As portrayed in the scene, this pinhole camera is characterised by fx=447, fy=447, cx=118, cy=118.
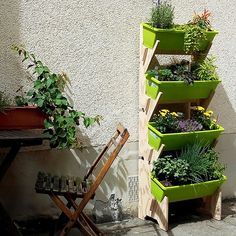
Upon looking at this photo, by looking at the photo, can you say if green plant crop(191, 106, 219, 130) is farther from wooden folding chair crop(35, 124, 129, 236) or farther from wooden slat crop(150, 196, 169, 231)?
wooden folding chair crop(35, 124, 129, 236)

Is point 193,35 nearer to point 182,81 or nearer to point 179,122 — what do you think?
point 182,81

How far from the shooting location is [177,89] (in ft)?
14.4

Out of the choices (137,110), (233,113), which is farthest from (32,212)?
(233,113)

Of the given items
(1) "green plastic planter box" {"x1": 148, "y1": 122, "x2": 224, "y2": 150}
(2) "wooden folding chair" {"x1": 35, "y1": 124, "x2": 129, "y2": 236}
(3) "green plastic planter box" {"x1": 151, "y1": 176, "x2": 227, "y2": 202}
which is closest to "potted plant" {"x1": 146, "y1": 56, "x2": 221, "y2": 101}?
(1) "green plastic planter box" {"x1": 148, "y1": 122, "x2": 224, "y2": 150}

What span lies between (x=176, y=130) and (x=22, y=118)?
156cm

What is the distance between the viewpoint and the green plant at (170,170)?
4.34 m

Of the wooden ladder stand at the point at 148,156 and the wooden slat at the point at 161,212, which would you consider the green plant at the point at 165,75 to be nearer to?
the wooden ladder stand at the point at 148,156

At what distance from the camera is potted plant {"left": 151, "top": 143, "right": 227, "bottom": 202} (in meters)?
4.34

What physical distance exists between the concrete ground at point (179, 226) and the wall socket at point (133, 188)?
21 centimetres

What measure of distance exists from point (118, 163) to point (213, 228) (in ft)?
3.85

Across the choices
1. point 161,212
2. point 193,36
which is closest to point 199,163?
point 161,212

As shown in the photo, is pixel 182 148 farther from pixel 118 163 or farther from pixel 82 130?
pixel 82 130

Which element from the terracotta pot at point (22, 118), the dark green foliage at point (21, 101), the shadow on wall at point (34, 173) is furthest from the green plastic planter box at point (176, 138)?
the dark green foliage at point (21, 101)

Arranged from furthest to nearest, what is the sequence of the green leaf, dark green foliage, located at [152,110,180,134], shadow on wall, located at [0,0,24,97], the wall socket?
1. the wall socket
2. dark green foliage, located at [152,110,180,134]
3. shadow on wall, located at [0,0,24,97]
4. the green leaf
